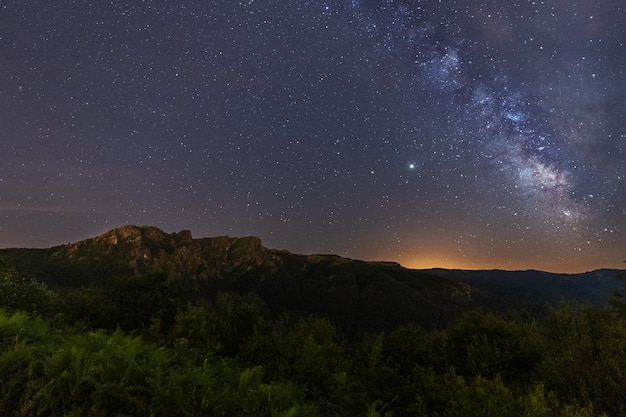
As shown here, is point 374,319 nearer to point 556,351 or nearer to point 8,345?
point 556,351

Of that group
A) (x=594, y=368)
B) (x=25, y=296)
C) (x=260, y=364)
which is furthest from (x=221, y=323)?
(x=594, y=368)

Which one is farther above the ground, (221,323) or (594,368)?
(594,368)

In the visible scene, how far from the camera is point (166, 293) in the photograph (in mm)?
22422

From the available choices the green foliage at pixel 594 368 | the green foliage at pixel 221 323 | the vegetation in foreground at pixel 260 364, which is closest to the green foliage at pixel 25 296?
the vegetation in foreground at pixel 260 364

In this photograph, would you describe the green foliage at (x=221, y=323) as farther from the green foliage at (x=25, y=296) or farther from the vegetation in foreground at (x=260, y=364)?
the green foliage at (x=25, y=296)

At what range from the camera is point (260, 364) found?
1401cm

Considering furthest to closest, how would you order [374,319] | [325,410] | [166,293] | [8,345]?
[374,319]
[166,293]
[325,410]
[8,345]

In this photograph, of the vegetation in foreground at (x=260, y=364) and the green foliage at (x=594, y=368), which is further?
the green foliage at (x=594, y=368)

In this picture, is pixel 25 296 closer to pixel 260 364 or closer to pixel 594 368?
pixel 260 364

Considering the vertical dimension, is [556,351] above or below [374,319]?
above

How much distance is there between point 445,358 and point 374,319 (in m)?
160

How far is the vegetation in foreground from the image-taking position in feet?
17.6

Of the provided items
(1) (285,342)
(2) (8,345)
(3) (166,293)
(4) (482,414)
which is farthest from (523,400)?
(3) (166,293)

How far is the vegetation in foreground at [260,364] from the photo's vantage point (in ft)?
17.6
